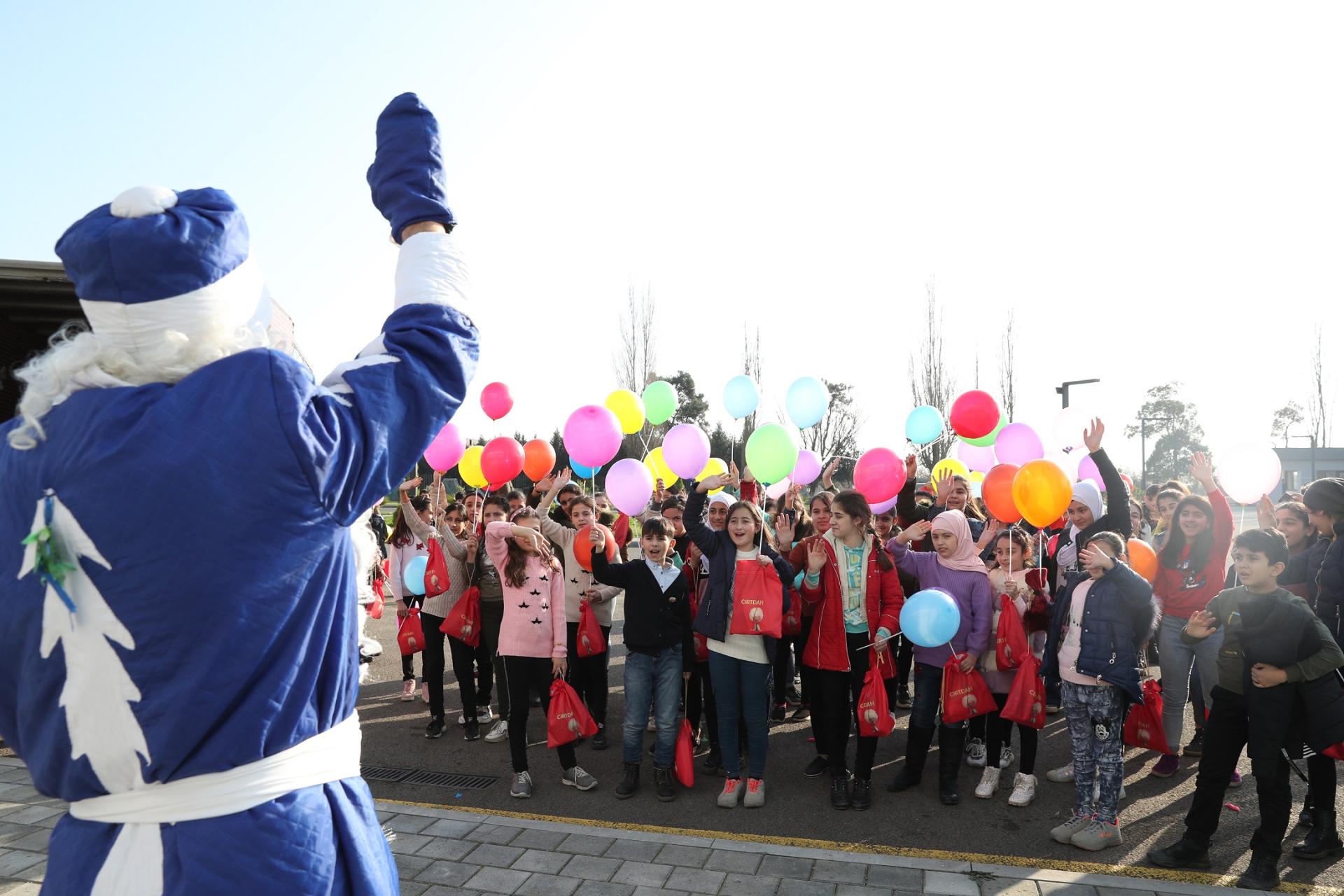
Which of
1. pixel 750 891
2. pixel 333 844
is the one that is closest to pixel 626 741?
pixel 750 891

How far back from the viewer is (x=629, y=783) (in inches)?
223

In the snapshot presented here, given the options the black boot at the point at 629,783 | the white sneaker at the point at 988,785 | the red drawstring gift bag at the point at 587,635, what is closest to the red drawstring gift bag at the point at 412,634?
the red drawstring gift bag at the point at 587,635

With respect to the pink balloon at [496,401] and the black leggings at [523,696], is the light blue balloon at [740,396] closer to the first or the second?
the pink balloon at [496,401]

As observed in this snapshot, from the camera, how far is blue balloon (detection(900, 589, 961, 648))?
5367mm

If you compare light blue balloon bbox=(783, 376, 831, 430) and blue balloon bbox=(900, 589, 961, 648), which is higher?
light blue balloon bbox=(783, 376, 831, 430)

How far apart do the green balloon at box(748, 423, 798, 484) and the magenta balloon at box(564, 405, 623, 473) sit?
4.10 feet

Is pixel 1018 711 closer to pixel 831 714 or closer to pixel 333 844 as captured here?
pixel 831 714

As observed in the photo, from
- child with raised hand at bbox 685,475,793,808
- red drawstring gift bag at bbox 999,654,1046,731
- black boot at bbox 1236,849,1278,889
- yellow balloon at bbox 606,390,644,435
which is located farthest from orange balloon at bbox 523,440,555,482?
black boot at bbox 1236,849,1278,889

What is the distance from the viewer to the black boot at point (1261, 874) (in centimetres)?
422

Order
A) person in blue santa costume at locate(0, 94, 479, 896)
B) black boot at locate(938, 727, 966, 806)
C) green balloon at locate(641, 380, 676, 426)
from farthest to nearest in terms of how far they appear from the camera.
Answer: green balloon at locate(641, 380, 676, 426), black boot at locate(938, 727, 966, 806), person in blue santa costume at locate(0, 94, 479, 896)

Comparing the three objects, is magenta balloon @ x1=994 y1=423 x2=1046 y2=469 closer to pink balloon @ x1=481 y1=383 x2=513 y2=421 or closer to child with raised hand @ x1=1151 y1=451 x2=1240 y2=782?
child with raised hand @ x1=1151 y1=451 x2=1240 y2=782

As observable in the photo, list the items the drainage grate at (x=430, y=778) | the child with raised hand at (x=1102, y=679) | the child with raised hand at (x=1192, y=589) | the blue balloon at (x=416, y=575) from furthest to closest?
1. the blue balloon at (x=416, y=575)
2. the child with raised hand at (x=1192, y=589)
3. the drainage grate at (x=430, y=778)
4. the child with raised hand at (x=1102, y=679)

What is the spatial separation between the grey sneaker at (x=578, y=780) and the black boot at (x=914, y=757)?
202cm

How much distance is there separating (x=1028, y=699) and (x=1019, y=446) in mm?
3346
